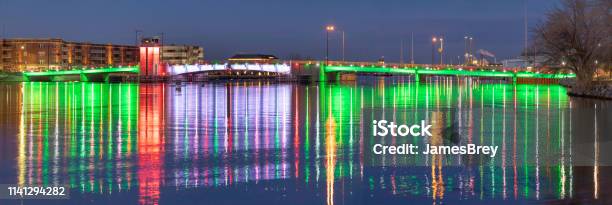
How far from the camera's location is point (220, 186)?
13.1m

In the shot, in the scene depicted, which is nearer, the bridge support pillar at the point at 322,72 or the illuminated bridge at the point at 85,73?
the bridge support pillar at the point at 322,72

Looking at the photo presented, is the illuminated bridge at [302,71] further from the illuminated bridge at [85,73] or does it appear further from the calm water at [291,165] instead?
the calm water at [291,165]

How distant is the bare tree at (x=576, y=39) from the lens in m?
58.9

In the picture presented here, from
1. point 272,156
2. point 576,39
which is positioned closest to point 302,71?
point 576,39

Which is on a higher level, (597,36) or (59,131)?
(597,36)

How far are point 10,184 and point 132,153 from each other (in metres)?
4.76

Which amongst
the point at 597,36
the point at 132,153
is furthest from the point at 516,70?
the point at 132,153

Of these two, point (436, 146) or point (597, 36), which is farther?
point (597, 36)

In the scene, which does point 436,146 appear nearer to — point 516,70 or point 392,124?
point 392,124

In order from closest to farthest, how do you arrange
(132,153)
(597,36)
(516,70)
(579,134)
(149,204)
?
(149,204) < (132,153) < (579,134) < (597,36) < (516,70)

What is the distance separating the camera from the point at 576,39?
60594 mm

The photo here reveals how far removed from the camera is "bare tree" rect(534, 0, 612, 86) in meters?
58.9

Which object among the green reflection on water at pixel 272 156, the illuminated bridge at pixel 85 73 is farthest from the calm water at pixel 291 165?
the illuminated bridge at pixel 85 73

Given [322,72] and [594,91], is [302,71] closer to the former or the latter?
[322,72]
